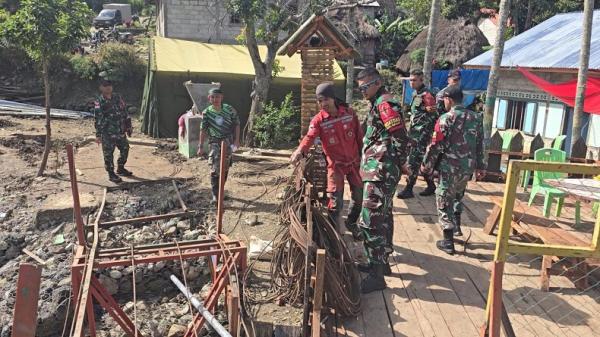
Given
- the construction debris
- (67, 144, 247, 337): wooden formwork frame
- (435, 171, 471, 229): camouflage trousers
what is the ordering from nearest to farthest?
(67, 144, 247, 337): wooden formwork frame → (435, 171, 471, 229): camouflage trousers → the construction debris

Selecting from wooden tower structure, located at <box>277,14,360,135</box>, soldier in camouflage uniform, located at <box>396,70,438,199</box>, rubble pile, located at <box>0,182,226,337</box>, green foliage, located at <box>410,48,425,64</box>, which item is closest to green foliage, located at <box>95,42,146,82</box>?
rubble pile, located at <box>0,182,226,337</box>

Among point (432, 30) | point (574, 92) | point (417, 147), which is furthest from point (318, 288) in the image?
point (574, 92)

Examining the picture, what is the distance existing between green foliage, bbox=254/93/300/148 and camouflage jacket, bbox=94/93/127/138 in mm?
4742

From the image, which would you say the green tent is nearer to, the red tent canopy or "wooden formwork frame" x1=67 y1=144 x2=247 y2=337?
the red tent canopy

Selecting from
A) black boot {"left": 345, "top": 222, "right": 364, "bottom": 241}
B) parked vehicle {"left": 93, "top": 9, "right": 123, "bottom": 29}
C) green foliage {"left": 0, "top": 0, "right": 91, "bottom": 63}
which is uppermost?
parked vehicle {"left": 93, "top": 9, "right": 123, "bottom": 29}

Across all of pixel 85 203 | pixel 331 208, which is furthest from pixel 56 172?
pixel 331 208

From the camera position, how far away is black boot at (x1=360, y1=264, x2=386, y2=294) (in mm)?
4191

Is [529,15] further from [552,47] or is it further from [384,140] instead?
[384,140]

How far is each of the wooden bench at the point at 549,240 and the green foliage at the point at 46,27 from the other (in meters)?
7.34

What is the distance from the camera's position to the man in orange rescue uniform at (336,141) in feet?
15.8

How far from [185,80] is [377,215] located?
10376 mm

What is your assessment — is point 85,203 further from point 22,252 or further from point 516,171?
point 516,171

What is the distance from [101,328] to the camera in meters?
5.44

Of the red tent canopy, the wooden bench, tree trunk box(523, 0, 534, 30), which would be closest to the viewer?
the wooden bench
